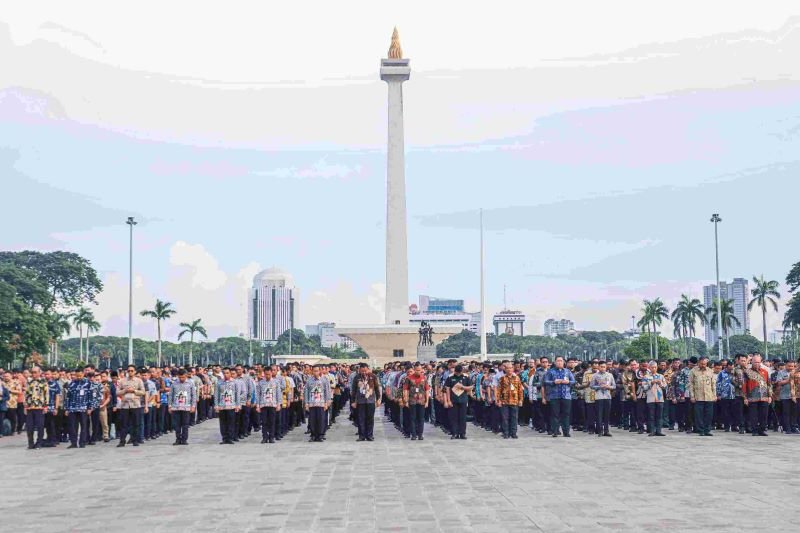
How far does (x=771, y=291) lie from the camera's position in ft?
309

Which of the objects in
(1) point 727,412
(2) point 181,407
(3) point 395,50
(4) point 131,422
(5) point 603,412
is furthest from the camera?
(3) point 395,50

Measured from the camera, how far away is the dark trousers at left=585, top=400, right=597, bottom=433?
2315 centimetres

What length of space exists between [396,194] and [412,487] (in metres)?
54.9

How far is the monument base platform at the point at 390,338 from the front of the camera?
68.6m

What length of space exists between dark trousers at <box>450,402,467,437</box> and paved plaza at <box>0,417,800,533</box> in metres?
1.30

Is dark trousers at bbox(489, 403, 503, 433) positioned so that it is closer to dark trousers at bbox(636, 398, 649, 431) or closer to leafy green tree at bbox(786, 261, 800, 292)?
dark trousers at bbox(636, 398, 649, 431)

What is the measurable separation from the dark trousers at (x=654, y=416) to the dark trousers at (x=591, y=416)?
120cm

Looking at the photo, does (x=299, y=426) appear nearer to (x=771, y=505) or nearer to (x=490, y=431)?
(x=490, y=431)

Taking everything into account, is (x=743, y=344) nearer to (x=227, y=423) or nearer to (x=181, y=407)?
(x=227, y=423)

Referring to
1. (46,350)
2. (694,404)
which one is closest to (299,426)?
(694,404)

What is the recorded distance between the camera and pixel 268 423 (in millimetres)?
22234

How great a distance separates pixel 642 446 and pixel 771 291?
8031 centimetres

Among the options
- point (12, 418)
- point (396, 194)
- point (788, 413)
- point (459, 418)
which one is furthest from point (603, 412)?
point (396, 194)

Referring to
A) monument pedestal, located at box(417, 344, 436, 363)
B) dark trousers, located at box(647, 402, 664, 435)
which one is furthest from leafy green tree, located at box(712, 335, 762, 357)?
dark trousers, located at box(647, 402, 664, 435)
